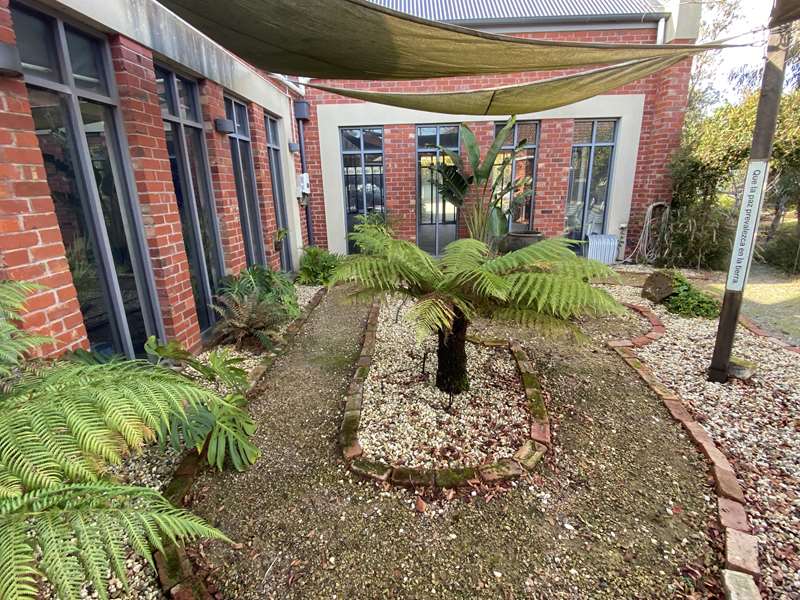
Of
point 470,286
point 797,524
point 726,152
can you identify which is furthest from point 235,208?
point 726,152

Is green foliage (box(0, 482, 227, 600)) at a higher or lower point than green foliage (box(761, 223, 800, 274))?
higher

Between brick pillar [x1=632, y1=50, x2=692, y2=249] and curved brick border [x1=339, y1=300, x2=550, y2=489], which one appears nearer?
curved brick border [x1=339, y1=300, x2=550, y2=489]

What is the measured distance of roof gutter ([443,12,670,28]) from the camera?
17.7 feet

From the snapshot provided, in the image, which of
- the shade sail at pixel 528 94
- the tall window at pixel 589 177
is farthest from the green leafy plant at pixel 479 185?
the shade sail at pixel 528 94

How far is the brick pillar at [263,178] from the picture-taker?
4.39 metres

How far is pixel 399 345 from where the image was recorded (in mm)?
3176

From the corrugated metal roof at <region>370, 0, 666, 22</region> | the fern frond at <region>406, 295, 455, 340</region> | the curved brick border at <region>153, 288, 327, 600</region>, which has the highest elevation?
the corrugated metal roof at <region>370, 0, 666, 22</region>

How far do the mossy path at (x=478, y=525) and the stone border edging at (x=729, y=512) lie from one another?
5cm

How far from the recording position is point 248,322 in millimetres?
3109

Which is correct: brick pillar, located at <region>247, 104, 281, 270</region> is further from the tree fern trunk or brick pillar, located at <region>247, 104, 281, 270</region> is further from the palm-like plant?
the tree fern trunk

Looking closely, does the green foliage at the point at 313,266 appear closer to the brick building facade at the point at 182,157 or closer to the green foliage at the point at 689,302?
the brick building facade at the point at 182,157

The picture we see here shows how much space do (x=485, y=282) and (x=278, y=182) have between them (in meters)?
4.53

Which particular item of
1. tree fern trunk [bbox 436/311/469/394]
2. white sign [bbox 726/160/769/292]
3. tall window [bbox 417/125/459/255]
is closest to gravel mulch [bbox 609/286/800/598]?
white sign [bbox 726/160/769/292]

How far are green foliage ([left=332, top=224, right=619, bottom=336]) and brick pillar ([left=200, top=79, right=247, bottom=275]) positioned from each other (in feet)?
6.77
